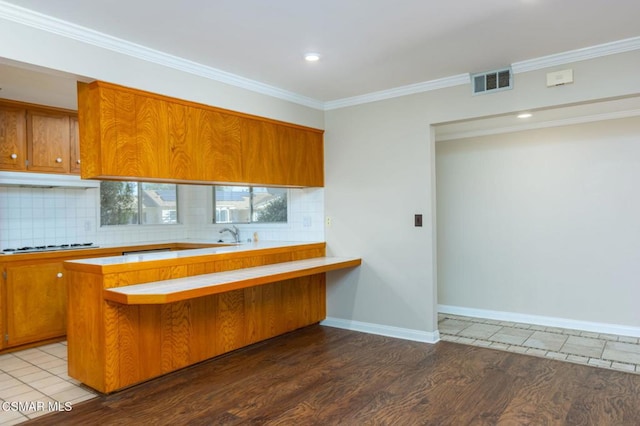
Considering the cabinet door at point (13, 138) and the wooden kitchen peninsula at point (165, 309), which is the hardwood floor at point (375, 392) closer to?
the wooden kitchen peninsula at point (165, 309)

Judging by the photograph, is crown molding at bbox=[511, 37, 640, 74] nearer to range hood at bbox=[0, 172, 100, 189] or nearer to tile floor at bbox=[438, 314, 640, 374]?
tile floor at bbox=[438, 314, 640, 374]

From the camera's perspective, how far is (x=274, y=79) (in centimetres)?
399

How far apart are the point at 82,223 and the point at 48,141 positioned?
98cm

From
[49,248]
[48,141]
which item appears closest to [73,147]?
[48,141]

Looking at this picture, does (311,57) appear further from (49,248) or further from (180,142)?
(49,248)

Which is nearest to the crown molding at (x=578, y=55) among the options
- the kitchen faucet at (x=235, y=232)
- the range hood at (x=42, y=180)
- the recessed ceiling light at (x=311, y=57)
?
the recessed ceiling light at (x=311, y=57)

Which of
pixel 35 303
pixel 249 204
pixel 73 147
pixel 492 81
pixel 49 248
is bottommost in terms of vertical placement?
pixel 35 303

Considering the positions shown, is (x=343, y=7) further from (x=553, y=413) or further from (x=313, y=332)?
(x=313, y=332)

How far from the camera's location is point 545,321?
4.74 meters

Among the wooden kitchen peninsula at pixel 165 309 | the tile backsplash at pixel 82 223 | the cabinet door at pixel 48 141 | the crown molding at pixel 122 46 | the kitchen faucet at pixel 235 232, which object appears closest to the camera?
the crown molding at pixel 122 46

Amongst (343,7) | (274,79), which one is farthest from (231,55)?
(343,7)

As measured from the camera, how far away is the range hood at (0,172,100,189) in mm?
4148

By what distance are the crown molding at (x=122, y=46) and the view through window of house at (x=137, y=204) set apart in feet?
7.73

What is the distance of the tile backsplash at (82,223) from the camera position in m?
4.44
